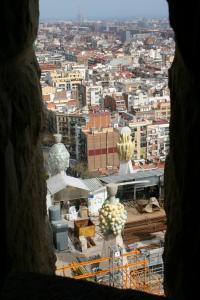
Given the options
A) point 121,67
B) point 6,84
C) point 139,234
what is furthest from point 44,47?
point 6,84

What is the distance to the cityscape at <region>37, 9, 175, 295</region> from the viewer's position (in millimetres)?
2588

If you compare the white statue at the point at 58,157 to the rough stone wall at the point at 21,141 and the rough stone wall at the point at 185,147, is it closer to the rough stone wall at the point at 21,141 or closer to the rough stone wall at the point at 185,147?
the rough stone wall at the point at 21,141

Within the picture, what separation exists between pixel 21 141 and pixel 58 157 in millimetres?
2738

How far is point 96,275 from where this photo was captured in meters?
2.40

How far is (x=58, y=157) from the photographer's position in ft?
11.5

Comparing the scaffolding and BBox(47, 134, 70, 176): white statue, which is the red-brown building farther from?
the scaffolding

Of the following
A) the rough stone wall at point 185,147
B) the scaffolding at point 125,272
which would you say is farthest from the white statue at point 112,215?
the rough stone wall at point 185,147

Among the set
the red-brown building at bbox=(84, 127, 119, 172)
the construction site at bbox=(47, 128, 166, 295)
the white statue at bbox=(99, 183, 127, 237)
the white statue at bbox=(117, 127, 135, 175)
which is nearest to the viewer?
the white statue at bbox=(99, 183, 127, 237)

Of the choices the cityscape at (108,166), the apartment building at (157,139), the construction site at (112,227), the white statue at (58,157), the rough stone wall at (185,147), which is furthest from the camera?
the apartment building at (157,139)

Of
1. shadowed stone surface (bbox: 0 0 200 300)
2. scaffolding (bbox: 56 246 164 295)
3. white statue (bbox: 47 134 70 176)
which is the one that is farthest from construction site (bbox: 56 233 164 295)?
shadowed stone surface (bbox: 0 0 200 300)

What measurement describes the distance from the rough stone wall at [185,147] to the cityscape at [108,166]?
1.24ft

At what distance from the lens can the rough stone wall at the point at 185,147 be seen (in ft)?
1.88

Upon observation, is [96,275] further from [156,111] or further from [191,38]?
[156,111]

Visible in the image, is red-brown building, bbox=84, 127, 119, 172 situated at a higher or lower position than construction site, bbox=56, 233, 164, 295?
lower
